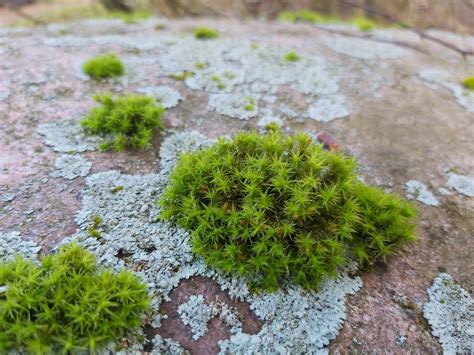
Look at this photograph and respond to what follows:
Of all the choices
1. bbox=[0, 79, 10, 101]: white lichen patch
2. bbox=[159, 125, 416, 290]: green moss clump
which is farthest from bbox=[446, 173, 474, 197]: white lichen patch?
bbox=[0, 79, 10, 101]: white lichen patch

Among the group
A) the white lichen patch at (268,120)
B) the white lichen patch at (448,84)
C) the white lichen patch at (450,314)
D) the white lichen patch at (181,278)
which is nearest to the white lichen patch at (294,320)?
the white lichen patch at (181,278)

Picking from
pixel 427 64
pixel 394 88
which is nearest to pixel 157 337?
pixel 394 88

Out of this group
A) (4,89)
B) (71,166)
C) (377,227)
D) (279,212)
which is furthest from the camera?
(4,89)

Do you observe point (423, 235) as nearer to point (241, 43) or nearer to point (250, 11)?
point (241, 43)

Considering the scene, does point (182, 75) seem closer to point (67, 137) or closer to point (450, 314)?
point (67, 137)

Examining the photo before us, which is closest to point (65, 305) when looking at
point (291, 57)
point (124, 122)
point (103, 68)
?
point (124, 122)
